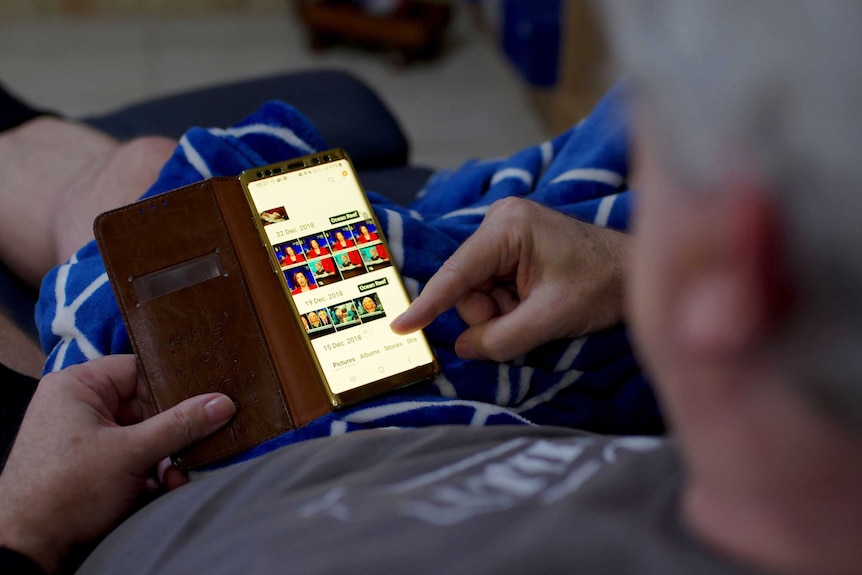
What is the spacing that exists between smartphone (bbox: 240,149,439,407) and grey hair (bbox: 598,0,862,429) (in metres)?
0.43

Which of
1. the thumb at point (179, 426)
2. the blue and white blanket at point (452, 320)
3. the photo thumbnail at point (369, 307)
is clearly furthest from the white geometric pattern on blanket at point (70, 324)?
the photo thumbnail at point (369, 307)

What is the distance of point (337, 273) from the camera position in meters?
0.72

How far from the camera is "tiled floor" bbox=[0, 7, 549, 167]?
1.99 meters

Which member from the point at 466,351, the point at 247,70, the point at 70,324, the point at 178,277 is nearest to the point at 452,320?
the point at 466,351

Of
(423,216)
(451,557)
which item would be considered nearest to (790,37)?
(451,557)

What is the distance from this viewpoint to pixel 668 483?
437 mm

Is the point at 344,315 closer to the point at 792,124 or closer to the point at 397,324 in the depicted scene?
the point at 397,324

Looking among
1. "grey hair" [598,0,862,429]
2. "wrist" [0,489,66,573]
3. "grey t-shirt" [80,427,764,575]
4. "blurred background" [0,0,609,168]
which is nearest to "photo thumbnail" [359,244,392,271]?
"grey t-shirt" [80,427,764,575]

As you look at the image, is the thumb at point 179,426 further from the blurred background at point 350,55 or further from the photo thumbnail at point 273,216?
the blurred background at point 350,55

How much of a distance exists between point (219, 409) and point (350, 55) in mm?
1811

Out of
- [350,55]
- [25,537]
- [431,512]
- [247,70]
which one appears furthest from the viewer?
[350,55]

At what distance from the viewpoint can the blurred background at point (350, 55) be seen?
1.97 m

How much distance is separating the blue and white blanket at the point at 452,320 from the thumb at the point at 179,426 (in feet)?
0.16

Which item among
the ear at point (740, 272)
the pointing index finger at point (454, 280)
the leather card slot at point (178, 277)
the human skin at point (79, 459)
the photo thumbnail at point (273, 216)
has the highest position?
the ear at point (740, 272)
